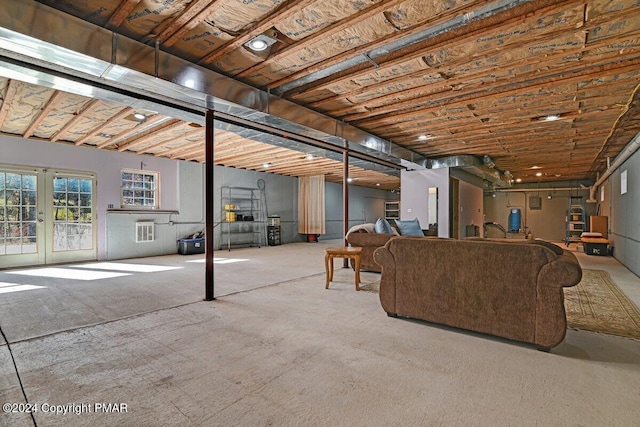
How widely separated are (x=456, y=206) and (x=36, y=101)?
8.43m

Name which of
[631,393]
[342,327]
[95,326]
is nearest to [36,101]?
[95,326]

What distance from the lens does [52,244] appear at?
659cm

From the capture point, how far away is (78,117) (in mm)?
4898

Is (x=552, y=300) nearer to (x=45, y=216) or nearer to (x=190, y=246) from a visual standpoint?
(x=190, y=246)

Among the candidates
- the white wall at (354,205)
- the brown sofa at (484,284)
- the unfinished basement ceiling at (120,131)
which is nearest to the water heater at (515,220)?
the white wall at (354,205)

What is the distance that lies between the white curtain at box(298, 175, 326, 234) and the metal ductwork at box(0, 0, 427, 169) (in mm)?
6873

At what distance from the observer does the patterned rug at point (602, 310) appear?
2865 millimetres

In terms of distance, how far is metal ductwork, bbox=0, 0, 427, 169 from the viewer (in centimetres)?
228

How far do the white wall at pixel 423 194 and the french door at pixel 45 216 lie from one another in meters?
7.54

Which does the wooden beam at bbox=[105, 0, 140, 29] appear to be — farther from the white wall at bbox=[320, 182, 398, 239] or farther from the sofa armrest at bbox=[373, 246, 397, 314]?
the white wall at bbox=[320, 182, 398, 239]

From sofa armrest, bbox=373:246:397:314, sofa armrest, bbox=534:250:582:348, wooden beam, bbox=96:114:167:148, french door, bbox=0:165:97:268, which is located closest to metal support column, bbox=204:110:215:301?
wooden beam, bbox=96:114:167:148

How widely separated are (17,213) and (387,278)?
23.9 ft

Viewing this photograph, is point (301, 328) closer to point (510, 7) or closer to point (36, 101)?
point (510, 7)

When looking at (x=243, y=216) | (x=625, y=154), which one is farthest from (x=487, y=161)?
(x=243, y=216)
